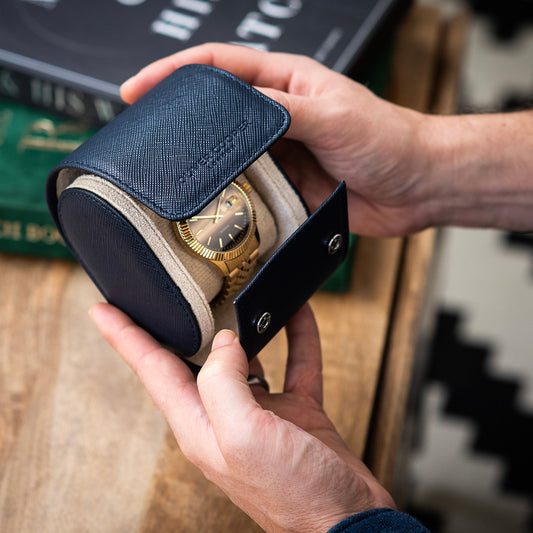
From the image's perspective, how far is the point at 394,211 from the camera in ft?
2.43

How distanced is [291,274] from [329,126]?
0.58ft

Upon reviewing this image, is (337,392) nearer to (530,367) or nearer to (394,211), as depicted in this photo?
(394,211)

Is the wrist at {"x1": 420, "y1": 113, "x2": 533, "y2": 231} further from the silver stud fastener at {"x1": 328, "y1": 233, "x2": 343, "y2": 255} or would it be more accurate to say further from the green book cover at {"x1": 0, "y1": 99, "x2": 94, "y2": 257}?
the green book cover at {"x1": 0, "y1": 99, "x2": 94, "y2": 257}

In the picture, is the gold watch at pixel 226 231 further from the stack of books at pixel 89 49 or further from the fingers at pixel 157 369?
the stack of books at pixel 89 49

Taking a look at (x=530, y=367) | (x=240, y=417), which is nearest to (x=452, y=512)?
(x=530, y=367)

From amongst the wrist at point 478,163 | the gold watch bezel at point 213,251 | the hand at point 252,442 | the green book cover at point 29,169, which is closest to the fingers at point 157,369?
the hand at point 252,442

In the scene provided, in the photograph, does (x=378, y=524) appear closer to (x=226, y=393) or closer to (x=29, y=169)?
(x=226, y=393)

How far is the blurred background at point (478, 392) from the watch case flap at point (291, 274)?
0.67 m

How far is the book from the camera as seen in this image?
2.53ft

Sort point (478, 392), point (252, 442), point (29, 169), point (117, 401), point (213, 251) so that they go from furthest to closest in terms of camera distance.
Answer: point (478, 392) → point (29, 169) → point (117, 401) → point (213, 251) → point (252, 442)

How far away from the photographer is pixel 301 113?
0.59 meters

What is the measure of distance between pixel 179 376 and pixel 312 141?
0.27 m

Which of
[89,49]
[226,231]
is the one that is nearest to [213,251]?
[226,231]

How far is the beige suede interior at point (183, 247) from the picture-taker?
505 millimetres
